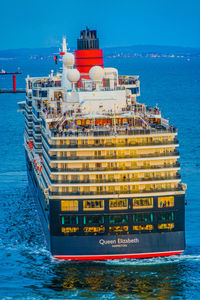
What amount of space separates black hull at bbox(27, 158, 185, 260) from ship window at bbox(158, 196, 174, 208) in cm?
202

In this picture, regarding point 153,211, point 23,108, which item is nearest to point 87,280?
point 153,211

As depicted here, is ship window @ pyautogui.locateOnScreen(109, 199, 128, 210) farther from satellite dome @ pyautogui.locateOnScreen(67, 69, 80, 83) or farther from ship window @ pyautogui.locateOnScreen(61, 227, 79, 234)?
satellite dome @ pyautogui.locateOnScreen(67, 69, 80, 83)

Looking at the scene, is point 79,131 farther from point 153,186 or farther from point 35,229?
point 35,229

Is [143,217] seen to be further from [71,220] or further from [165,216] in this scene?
[71,220]

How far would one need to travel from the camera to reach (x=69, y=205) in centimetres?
5150

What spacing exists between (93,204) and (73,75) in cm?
1845

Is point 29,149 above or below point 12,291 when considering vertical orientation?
above

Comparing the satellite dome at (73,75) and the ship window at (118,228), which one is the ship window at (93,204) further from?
the satellite dome at (73,75)

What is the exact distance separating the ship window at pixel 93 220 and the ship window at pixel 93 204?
0.63 meters

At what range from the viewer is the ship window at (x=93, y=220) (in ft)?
168

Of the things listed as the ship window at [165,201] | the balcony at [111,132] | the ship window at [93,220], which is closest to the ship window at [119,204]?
the ship window at [93,220]

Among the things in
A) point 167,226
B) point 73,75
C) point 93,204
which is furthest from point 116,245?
point 73,75

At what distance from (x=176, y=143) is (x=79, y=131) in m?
7.16

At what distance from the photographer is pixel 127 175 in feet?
171
